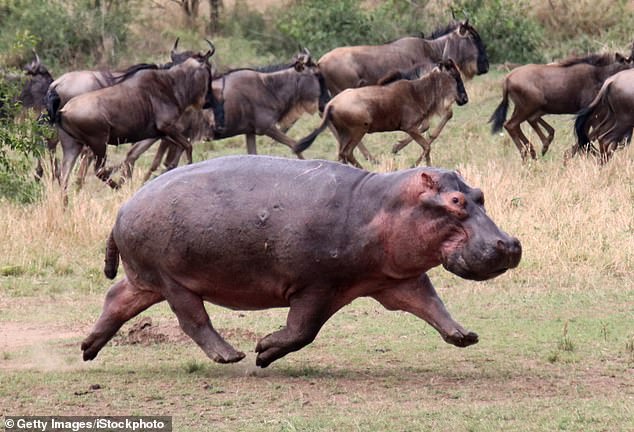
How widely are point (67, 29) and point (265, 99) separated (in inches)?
366

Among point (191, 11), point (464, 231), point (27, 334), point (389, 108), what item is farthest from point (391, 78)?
point (191, 11)

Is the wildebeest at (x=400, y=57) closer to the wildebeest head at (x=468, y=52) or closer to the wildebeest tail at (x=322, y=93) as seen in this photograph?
Result: the wildebeest head at (x=468, y=52)

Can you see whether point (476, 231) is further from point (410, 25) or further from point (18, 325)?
point (410, 25)

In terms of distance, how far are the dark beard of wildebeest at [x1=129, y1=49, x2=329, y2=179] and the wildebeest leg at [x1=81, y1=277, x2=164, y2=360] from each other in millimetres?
10131

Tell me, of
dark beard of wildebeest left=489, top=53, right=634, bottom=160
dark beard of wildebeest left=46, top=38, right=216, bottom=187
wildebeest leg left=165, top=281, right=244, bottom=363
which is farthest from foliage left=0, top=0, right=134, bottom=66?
wildebeest leg left=165, top=281, right=244, bottom=363

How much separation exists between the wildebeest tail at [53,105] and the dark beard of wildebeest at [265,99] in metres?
1.68

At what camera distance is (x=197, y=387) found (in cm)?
638

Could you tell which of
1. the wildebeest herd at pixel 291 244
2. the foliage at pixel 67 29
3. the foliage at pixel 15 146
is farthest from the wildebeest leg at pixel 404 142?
the wildebeest herd at pixel 291 244

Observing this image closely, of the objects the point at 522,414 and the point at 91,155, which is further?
the point at 91,155

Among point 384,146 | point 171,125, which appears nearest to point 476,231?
point 171,125

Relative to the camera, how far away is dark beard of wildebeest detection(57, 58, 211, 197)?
14.5 m

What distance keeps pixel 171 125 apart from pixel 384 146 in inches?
168

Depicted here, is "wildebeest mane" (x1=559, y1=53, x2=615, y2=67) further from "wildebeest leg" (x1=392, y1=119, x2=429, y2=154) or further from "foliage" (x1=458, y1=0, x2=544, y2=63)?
"foliage" (x1=458, y1=0, x2=544, y2=63)

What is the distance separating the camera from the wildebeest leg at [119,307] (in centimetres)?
670
